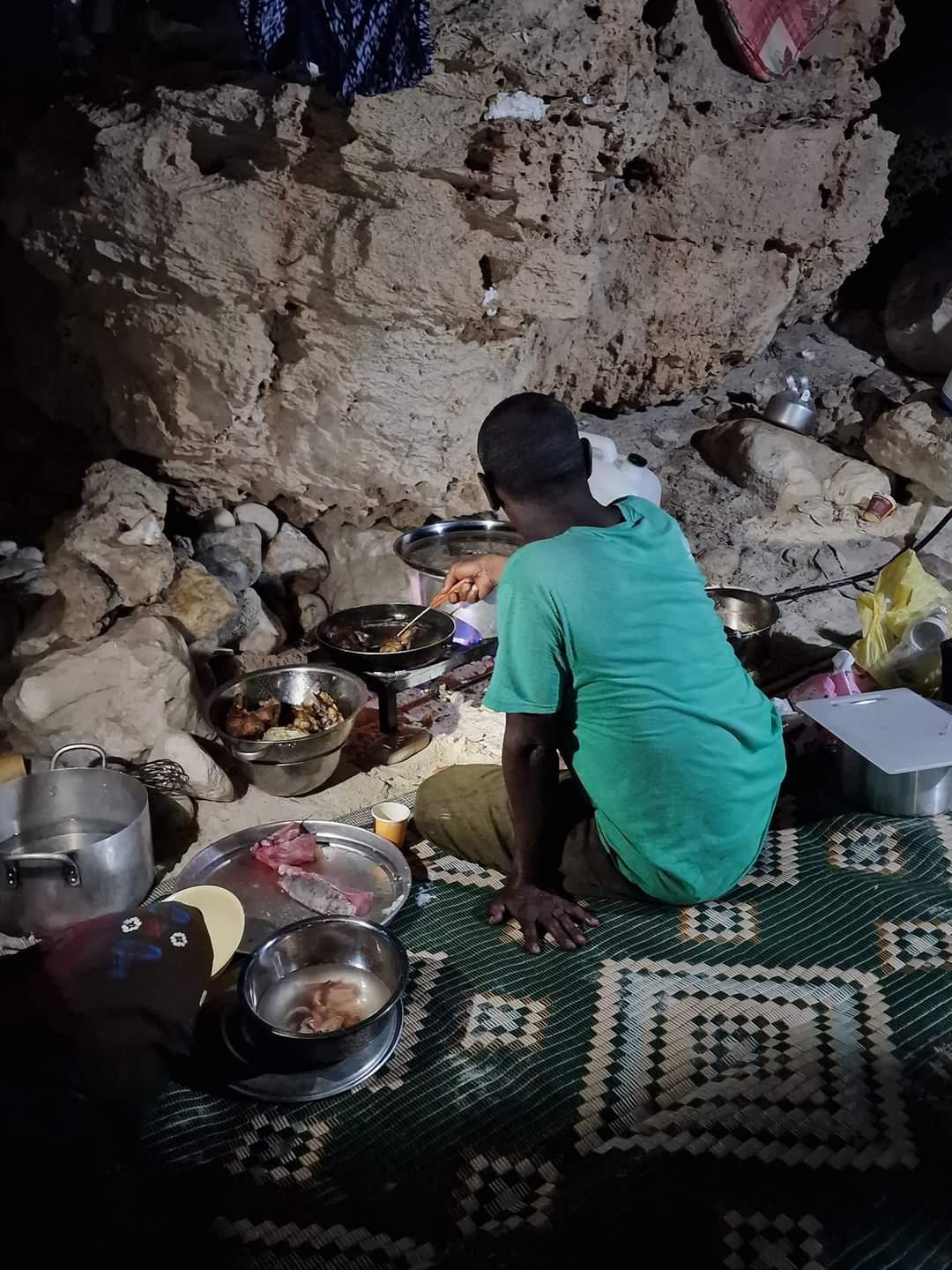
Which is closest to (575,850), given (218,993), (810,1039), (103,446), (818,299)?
(810,1039)

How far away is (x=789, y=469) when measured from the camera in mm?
6723

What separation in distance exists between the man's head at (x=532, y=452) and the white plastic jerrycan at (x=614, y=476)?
241 cm

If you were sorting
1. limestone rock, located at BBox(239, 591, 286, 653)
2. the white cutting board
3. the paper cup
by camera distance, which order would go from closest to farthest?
the white cutting board
the paper cup
limestone rock, located at BBox(239, 591, 286, 653)

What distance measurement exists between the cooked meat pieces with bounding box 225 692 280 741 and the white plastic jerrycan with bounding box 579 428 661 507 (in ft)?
7.17

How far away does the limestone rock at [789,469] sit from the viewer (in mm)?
6719

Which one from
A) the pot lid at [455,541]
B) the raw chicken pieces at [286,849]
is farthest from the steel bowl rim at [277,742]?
the pot lid at [455,541]

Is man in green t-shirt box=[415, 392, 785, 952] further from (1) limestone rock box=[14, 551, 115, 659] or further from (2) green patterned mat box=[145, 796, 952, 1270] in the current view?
(1) limestone rock box=[14, 551, 115, 659]

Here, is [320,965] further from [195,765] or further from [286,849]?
[195,765]

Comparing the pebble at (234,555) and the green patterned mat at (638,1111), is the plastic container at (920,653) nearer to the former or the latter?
the green patterned mat at (638,1111)

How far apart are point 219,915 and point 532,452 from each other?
1.84 metres

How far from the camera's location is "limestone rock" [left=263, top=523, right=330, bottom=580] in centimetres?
563

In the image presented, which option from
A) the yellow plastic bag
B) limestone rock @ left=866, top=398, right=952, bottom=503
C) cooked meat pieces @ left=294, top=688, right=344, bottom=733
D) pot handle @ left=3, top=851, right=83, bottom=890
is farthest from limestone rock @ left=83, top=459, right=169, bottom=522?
limestone rock @ left=866, top=398, right=952, bottom=503

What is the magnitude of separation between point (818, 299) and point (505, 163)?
4484 mm

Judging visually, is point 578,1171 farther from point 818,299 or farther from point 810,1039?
point 818,299
